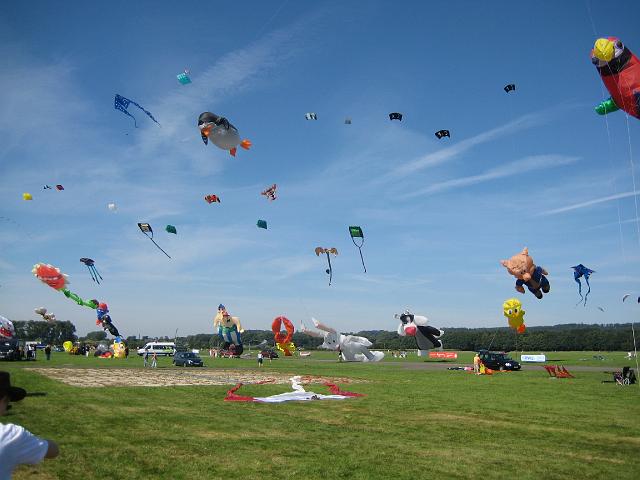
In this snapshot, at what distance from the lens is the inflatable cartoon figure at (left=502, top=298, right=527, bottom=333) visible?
33.9 m

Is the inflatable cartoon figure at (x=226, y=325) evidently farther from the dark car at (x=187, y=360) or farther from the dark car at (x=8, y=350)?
the dark car at (x=8, y=350)

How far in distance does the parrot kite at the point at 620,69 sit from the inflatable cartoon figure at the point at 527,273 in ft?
45.0

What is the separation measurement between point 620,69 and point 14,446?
16.9 meters

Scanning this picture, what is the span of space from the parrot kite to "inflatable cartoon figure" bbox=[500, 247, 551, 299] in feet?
45.0

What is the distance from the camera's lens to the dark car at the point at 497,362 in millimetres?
37787

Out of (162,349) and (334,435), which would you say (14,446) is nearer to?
(334,435)

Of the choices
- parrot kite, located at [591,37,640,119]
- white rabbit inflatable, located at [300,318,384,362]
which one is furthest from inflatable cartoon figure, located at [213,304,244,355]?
parrot kite, located at [591,37,640,119]

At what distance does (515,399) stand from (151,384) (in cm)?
1635

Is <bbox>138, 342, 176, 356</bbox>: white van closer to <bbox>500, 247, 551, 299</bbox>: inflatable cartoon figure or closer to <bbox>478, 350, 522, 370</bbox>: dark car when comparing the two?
<bbox>478, 350, 522, 370</bbox>: dark car

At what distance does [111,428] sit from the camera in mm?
12102

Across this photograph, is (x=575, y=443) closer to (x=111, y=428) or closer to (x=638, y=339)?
(x=111, y=428)

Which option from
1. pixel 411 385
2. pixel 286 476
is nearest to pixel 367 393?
pixel 411 385

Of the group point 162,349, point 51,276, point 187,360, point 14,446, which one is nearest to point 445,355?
point 187,360

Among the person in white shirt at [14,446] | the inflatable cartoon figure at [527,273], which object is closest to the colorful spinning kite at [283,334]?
the inflatable cartoon figure at [527,273]
